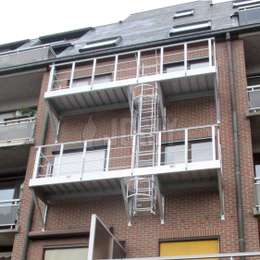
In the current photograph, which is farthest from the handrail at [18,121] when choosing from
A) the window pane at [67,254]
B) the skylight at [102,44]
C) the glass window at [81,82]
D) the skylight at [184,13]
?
the skylight at [184,13]

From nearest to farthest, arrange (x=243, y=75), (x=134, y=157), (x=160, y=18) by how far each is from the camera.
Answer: (x=134, y=157), (x=243, y=75), (x=160, y=18)

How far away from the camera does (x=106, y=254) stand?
12.2 metres

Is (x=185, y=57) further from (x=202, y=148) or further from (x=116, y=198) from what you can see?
(x=116, y=198)

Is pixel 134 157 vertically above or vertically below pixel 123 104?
below

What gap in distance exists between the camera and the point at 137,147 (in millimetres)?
14602

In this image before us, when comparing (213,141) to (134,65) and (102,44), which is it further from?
(102,44)

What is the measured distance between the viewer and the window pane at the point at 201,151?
14289mm

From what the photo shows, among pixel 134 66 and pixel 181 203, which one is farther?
pixel 134 66

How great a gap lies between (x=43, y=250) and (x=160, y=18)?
12.3 metres

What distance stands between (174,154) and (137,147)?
1.10 meters

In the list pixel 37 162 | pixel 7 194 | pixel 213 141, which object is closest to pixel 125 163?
pixel 37 162

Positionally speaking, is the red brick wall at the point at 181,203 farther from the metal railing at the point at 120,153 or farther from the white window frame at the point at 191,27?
the white window frame at the point at 191,27

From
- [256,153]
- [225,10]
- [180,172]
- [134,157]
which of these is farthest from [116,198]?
[225,10]

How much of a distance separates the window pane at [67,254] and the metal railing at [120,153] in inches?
79.9
